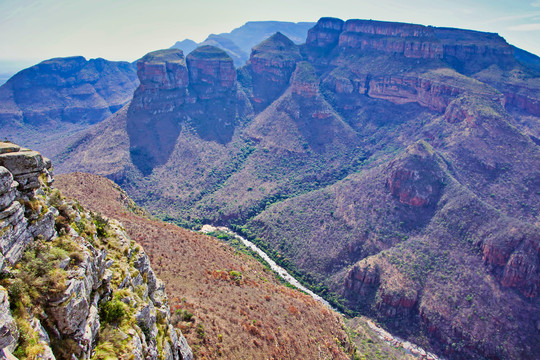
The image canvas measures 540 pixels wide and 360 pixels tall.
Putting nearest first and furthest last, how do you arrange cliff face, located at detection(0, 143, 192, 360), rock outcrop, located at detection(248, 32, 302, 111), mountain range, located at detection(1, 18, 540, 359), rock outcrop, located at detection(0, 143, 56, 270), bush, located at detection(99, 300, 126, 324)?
1. cliff face, located at detection(0, 143, 192, 360)
2. rock outcrop, located at detection(0, 143, 56, 270)
3. bush, located at detection(99, 300, 126, 324)
4. mountain range, located at detection(1, 18, 540, 359)
5. rock outcrop, located at detection(248, 32, 302, 111)

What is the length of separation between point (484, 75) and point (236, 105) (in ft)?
323

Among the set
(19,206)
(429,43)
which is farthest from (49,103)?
(19,206)

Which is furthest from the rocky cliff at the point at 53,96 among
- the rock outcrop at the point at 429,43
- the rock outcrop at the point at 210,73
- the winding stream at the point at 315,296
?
the rock outcrop at the point at 429,43

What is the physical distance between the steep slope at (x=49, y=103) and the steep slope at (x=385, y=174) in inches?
2423

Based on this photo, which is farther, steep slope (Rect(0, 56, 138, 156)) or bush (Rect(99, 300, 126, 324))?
steep slope (Rect(0, 56, 138, 156))

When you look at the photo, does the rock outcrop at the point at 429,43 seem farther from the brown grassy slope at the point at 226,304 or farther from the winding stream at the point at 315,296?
the brown grassy slope at the point at 226,304

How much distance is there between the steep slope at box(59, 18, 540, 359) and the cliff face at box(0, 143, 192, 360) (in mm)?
55800

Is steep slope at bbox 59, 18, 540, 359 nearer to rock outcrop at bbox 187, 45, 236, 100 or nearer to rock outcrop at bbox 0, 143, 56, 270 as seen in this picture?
rock outcrop at bbox 187, 45, 236, 100

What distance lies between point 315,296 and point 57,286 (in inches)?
2438

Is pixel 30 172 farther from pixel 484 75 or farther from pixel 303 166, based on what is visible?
pixel 484 75

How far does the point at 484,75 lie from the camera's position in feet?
415

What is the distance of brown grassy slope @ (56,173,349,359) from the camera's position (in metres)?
32.2

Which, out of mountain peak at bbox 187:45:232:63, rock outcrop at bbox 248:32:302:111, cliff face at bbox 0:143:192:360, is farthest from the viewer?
rock outcrop at bbox 248:32:302:111

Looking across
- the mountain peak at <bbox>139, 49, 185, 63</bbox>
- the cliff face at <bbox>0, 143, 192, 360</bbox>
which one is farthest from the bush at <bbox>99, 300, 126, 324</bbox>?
the mountain peak at <bbox>139, 49, 185, 63</bbox>
